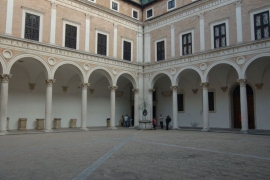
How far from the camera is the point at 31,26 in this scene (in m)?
17.4

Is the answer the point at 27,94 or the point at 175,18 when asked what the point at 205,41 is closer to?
the point at 175,18

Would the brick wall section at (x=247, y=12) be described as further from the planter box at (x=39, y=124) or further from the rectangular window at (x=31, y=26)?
the planter box at (x=39, y=124)

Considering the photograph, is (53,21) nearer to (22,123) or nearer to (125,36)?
(125,36)

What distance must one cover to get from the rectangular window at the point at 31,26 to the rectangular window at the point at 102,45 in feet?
18.3

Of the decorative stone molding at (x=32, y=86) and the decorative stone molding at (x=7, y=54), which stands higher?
the decorative stone molding at (x=7, y=54)

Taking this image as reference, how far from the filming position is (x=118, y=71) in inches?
893

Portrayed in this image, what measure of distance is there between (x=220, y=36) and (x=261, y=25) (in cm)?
314

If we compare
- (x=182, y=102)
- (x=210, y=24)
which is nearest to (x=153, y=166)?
(x=210, y=24)

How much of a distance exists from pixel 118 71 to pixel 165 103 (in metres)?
7.68

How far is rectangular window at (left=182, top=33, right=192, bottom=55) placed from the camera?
69.9ft

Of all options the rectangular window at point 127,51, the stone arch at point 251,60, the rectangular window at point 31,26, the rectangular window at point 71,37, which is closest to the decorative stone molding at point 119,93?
the rectangular window at point 127,51

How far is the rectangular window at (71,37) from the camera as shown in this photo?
63.9 feet

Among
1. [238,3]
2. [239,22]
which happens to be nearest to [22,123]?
[239,22]

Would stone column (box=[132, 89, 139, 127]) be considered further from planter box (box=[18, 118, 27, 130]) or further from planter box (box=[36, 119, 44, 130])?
planter box (box=[18, 118, 27, 130])
